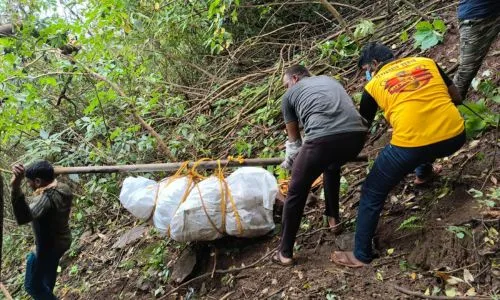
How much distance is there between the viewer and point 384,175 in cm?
296

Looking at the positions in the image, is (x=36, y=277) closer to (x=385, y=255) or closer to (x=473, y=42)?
(x=385, y=255)

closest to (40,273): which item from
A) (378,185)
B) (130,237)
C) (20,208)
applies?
(20,208)

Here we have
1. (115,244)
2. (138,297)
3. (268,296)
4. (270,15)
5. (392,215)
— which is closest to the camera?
(268,296)

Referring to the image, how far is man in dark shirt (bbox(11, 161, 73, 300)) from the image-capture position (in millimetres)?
3482

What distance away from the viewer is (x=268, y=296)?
323 centimetres

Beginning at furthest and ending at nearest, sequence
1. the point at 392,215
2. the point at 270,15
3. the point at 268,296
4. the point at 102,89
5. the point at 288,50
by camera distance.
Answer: the point at 270,15 < the point at 288,50 < the point at 102,89 < the point at 392,215 < the point at 268,296

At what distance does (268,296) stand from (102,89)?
436 centimetres

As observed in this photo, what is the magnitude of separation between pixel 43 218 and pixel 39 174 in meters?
0.39

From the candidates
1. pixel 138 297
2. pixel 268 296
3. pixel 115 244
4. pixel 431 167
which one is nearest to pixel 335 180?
pixel 431 167

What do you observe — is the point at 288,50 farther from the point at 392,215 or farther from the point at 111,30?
the point at 392,215

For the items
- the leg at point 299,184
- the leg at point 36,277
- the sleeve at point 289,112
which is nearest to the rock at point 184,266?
the leg at point 299,184

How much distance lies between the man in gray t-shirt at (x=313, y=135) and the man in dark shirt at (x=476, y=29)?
1.22 metres

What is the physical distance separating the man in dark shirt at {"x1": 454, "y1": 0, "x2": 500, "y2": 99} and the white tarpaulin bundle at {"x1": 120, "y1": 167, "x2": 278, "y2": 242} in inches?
77.9

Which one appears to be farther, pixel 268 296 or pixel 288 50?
pixel 288 50
